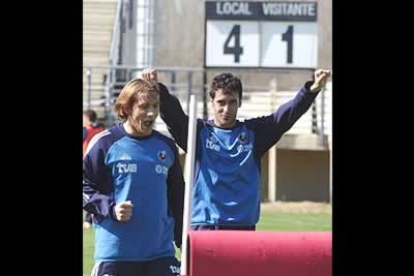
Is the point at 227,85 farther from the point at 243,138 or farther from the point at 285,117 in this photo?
the point at 285,117

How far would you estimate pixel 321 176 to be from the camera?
2170 centimetres

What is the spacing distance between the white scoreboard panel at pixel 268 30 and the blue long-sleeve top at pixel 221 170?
9521 mm

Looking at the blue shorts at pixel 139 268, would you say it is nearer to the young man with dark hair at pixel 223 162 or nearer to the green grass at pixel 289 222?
the young man with dark hair at pixel 223 162

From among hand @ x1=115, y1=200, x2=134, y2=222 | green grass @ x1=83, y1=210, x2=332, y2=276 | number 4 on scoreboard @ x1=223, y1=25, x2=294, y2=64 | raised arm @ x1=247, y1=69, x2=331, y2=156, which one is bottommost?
green grass @ x1=83, y1=210, x2=332, y2=276

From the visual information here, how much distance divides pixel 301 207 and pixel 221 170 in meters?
12.5

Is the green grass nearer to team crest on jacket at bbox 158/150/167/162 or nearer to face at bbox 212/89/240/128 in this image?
face at bbox 212/89/240/128

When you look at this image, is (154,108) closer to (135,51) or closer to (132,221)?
(132,221)

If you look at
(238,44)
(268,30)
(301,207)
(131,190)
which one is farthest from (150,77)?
(301,207)

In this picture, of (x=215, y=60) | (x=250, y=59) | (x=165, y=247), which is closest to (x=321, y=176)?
(x=250, y=59)

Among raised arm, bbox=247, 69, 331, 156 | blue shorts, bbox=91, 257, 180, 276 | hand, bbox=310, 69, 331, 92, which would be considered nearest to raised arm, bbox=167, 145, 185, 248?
blue shorts, bbox=91, 257, 180, 276

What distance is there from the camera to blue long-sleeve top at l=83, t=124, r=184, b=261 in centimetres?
777

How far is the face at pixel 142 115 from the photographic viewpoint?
7855 millimetres

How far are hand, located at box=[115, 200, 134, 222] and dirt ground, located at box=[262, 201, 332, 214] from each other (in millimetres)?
12504

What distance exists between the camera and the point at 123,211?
7754 millimetres
